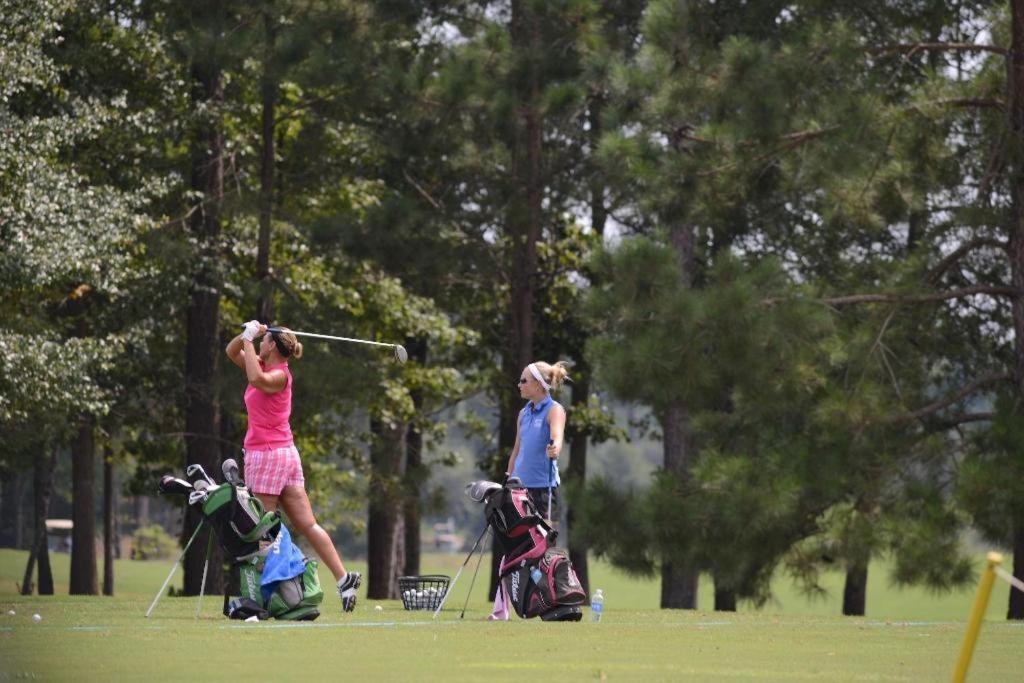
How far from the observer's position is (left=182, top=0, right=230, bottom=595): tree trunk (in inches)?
979

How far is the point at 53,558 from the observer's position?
5309 cm

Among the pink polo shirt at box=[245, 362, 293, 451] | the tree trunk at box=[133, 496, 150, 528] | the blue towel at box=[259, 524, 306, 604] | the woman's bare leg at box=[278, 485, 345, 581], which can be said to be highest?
the pink polo shirt at box=[245, 362, 293, 451]

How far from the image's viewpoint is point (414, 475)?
27.1m

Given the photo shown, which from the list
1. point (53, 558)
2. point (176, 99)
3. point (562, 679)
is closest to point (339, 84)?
point (176, 99)

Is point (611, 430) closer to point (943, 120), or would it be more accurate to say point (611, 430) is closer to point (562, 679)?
point (943, 120)

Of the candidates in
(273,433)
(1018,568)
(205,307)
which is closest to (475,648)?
(273,433)

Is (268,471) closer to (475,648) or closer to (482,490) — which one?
(482,490)

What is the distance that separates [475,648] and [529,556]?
2.02m

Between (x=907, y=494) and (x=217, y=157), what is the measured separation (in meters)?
12.5

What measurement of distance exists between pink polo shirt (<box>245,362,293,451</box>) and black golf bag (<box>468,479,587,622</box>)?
50.3 inches

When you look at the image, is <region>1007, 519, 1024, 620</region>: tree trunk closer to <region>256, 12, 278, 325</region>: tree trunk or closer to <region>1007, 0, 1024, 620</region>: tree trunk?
<region>1007, 0, 1024, 620</region>: tree trunk

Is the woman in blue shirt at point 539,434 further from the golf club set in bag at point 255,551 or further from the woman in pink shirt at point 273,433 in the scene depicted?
the golf club set in bag at point 255,551

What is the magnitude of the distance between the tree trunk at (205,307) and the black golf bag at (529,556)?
1361 centimetres

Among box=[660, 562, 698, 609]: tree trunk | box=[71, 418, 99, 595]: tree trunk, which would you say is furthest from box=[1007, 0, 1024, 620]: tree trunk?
box=[71, 418, 99, 595]: tree trunk
